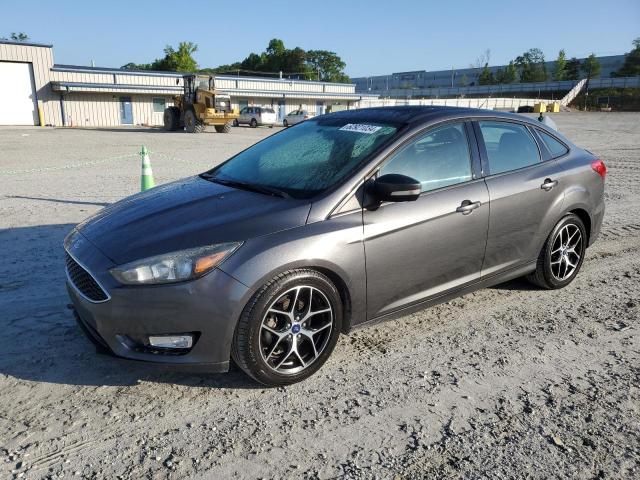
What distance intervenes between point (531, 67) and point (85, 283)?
119 meters

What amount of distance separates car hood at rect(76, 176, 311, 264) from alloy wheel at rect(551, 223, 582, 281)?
2.63 meters

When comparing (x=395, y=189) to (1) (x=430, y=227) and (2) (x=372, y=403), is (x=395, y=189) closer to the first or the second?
(1) (x=430, y=227)

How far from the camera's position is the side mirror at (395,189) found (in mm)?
3154

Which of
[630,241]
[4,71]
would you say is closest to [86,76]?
[4,71]

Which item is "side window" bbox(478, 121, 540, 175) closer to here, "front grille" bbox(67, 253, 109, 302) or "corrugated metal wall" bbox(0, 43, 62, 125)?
"front grille" bbox(67, 253, 109, 302)

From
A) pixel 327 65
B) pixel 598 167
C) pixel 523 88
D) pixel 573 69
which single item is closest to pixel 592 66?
pixel 573 69

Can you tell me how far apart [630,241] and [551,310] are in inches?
111

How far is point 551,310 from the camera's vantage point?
4.20 m

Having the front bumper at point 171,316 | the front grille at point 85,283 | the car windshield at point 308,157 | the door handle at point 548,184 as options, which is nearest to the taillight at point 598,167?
A: the door handle at point 548,184

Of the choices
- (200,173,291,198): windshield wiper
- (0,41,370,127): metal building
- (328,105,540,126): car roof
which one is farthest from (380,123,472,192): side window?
(0,41,370,127): metal building

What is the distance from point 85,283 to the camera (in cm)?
295

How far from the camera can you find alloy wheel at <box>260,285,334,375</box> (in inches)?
116

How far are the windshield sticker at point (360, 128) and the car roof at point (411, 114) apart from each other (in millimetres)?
91

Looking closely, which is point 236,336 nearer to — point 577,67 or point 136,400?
point 136,400
